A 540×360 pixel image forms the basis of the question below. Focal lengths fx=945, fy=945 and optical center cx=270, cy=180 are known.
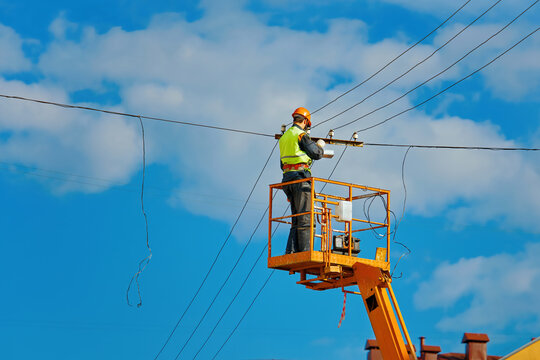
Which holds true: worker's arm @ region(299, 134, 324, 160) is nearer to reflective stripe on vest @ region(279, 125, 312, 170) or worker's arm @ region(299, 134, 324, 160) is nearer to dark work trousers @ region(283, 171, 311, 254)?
reflective stripe on vest @ region(279, 125, 312, 170)

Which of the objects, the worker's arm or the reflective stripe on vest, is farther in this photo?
the reflective stripe on vest

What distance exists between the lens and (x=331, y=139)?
20.3 metres

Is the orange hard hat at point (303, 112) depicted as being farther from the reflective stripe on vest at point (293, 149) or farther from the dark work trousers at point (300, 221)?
the dark work trousers at point (300, 221)

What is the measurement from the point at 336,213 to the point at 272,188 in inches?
54.6

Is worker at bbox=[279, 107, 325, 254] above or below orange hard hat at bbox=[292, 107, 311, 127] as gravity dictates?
below

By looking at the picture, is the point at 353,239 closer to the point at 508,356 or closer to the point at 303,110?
the point at 303,110

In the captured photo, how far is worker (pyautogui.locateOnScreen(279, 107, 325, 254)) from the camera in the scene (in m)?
17.9

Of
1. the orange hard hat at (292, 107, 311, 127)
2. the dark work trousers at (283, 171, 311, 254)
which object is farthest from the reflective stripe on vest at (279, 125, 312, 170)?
the dark work trousers at (283, 171, 311, 254)

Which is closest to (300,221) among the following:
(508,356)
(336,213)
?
(336,213)

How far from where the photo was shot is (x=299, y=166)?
18.2 m

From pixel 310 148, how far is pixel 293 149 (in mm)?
378

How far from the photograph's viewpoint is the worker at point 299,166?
17.9 m

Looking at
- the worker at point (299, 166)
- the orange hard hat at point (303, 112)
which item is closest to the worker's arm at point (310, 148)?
the worker at point (299, 166)

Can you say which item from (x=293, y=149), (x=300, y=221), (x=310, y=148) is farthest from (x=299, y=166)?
(x=300, y=221)
